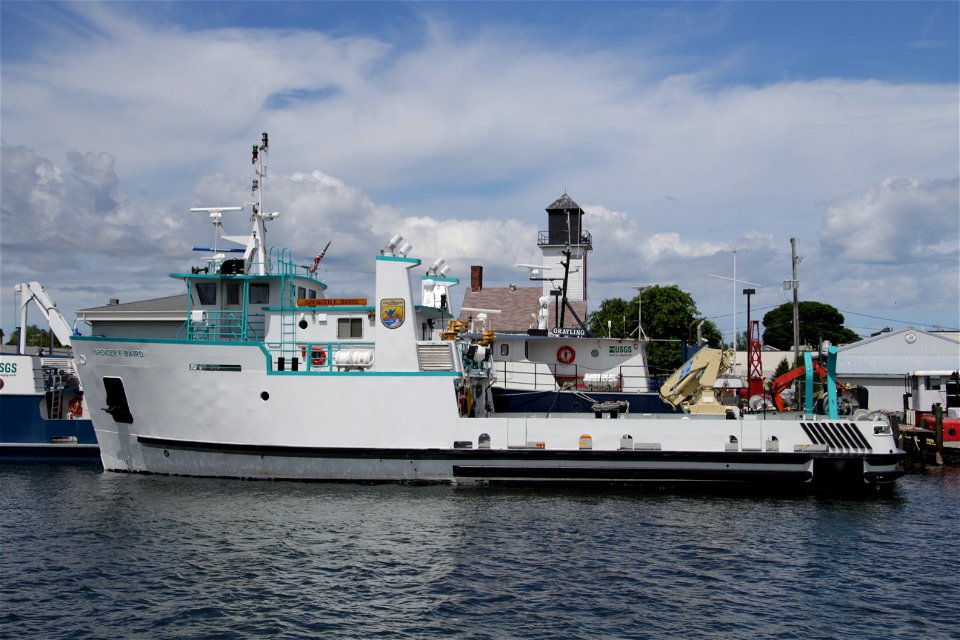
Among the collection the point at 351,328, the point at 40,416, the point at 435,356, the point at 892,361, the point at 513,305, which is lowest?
the point at 40,416

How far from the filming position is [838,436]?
1995cm

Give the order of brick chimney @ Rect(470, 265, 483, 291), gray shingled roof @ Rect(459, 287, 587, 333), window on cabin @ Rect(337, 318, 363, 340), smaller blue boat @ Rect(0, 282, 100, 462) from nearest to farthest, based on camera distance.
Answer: window on cabin @ Rect(337, 318, 363, 340) < smaller blue boat @ Rect(0, 282, 100, 462) < gray shingled roof @ Rect(459, 287, 587, 333) < brick chimney @ Rect(470, 265, 483, 291)

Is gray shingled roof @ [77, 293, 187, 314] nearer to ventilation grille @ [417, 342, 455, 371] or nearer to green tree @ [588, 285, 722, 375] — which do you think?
ventilation grille @ [417, 342, 455, 371]

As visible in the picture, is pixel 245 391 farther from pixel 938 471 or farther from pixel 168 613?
pixel 938 471

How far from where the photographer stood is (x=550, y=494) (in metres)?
19.6

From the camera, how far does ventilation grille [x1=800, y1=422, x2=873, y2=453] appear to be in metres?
19.9

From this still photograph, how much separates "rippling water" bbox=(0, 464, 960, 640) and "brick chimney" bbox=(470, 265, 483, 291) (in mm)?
30699

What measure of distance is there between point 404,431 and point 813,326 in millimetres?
64151

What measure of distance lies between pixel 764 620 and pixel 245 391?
43.7 ft

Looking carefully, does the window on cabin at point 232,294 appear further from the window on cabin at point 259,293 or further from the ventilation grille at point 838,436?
the ventilation grille at point 838,436

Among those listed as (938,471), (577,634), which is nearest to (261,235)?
(577,634)

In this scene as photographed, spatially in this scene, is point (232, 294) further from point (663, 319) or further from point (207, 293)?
point (663, 319)

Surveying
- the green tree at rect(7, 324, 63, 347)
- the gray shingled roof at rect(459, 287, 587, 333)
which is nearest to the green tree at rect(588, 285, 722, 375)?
the gray shingled roof at rect(459, 287, 587, 333)

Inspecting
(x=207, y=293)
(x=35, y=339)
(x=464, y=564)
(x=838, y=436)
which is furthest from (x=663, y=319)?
(x=35, y=339)
